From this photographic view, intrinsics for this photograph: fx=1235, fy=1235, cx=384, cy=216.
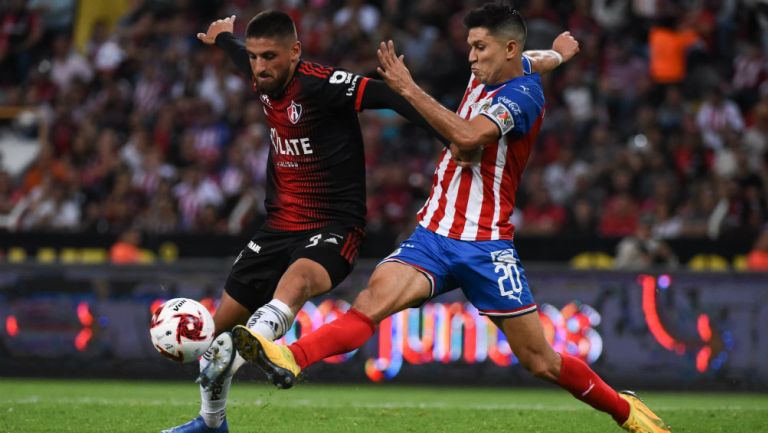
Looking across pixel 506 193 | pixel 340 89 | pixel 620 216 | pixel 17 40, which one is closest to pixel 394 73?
pixel 340 89

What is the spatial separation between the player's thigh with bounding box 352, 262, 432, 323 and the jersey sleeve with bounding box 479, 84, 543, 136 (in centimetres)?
94

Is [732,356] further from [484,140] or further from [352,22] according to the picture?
[352,22]

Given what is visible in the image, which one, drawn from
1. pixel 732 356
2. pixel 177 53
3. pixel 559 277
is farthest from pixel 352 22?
pixel 732 356

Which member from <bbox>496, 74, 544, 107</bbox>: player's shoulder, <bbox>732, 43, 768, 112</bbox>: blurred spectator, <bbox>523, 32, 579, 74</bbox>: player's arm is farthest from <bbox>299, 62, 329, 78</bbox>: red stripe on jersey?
<bbox>732, 43, 768, 112</bbox>: blurred spectator

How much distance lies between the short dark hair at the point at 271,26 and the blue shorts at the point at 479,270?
4.80 feet

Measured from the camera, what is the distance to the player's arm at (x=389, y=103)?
22.5ft

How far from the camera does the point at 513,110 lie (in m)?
6.90

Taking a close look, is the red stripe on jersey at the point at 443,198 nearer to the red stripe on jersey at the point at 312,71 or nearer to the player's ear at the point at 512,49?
the player's ear at the point at 512,49

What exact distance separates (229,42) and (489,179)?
2237 mm

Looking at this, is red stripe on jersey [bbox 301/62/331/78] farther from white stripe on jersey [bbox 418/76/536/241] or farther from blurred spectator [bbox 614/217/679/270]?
blurred spectator [bbox 614/217/679/270]

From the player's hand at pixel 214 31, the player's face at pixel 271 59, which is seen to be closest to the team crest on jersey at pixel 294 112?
the player's face at pixel 271 59

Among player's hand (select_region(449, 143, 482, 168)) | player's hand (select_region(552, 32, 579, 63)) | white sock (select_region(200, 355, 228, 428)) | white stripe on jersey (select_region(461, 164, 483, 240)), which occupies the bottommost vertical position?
white sock (select_region(200, 355, 228, 428))

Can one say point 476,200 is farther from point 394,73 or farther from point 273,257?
point 273,257

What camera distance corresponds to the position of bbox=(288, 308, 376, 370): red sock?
21.5 feet
